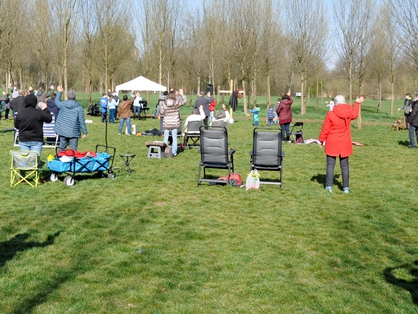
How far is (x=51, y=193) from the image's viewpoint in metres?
9.44

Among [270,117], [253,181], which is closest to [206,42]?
[270,117]

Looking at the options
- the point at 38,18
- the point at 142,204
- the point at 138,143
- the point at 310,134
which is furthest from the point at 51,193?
the point at 38,18

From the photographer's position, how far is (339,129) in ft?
31.4

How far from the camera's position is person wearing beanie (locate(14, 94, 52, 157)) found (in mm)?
10117

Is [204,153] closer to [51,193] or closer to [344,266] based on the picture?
[51,193]

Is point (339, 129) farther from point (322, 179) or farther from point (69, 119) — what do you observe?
point (69, 119)

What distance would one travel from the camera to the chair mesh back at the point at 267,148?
10.0 meters

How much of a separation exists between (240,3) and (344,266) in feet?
110

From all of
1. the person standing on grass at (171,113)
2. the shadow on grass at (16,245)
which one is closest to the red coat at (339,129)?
the shadow on grass at (16,245)

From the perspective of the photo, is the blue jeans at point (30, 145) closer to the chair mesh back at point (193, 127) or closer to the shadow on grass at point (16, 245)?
the shadow on grass at point (16, 245)

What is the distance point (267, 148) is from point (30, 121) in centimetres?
455

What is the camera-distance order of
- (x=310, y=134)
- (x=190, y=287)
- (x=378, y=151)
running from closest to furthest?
(x=190, y=287) < (x=378, y=151) < (x=310, y=134)

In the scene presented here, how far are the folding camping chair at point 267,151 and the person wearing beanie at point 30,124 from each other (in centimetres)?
404

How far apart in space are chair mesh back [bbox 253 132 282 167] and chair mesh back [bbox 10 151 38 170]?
412cm
